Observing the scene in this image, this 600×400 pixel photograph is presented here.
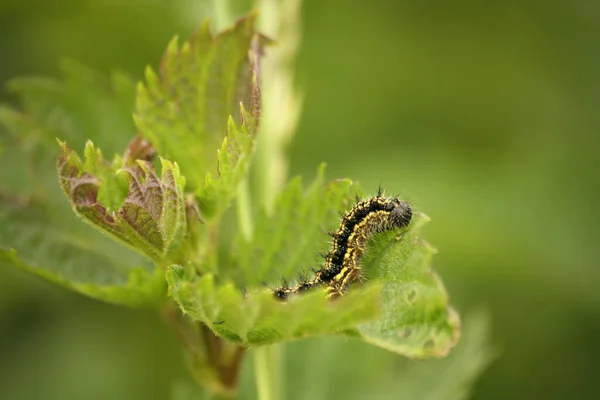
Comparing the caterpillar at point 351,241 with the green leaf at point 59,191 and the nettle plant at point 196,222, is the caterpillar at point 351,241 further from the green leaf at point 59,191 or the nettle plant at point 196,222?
the green leaf at point 59,191

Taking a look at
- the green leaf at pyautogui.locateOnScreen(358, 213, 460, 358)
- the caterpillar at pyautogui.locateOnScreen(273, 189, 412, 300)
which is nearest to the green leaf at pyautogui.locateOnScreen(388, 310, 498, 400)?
the caterpillar at pyautogui.locateOnScreen(273, 189, 412, 300)

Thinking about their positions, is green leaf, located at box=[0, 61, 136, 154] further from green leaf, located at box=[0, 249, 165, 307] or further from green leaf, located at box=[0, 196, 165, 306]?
green leaf, located at box=[0, 249, 165, 307]

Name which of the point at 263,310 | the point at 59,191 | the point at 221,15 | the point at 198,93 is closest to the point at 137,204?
A: the point at 263,310

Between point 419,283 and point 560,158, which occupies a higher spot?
point 560,158

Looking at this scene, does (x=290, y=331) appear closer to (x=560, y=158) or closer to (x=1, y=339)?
(x=1, y=339)

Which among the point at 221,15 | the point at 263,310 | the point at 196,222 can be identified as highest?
the point at 221,15

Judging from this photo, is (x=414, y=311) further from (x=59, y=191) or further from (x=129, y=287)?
(x=59, y=191)

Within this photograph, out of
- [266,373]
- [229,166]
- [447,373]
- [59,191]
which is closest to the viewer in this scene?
[229,166]

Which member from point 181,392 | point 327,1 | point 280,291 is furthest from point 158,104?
point 327,1
